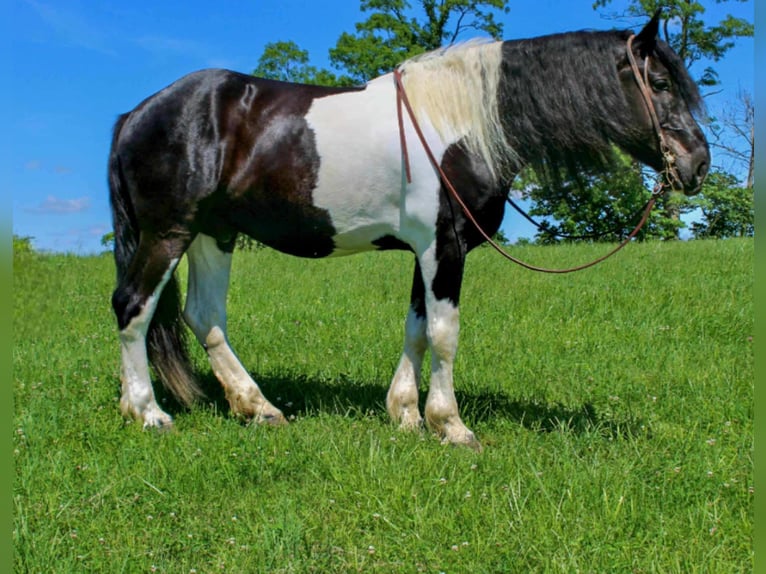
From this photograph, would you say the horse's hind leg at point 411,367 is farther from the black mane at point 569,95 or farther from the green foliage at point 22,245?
the green foliage at point 22,245

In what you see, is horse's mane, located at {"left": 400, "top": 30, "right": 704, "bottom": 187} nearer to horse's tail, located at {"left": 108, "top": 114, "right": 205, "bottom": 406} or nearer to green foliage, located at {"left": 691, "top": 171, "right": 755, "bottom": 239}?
horse's tail, located at {"left": 108, "top": 114, "right": 205, "bottom": 406}

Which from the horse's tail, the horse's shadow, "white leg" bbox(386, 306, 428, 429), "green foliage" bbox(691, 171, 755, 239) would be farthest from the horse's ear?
"green foliage" bbox(691, 171, 755, 239)

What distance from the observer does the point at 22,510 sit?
9.75ft

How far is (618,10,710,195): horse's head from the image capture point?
365 centimetres

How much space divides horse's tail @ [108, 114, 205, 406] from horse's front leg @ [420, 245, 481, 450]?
1.72 metres

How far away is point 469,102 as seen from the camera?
12.5ft

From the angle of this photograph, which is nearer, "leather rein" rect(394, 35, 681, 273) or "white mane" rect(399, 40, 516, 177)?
"leather rein" rect(394, 35, 681, 273)

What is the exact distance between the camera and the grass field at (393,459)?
104 inches

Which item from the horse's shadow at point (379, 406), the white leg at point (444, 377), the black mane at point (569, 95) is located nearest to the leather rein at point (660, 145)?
the black mane at point (569, 95)

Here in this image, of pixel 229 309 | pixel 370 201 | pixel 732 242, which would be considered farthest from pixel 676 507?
pixel 732 242

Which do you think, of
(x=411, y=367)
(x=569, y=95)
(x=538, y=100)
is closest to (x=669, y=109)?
(x=569, y=95)

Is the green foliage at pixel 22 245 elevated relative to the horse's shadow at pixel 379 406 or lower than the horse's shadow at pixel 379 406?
elevated

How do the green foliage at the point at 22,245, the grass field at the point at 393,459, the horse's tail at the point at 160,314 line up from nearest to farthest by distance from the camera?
the green foliage at the point at 22,245 → the grass field at the point at 393,459 → the horse's tail at the point at 160,314

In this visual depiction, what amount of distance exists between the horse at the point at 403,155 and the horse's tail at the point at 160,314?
31 millimetres
